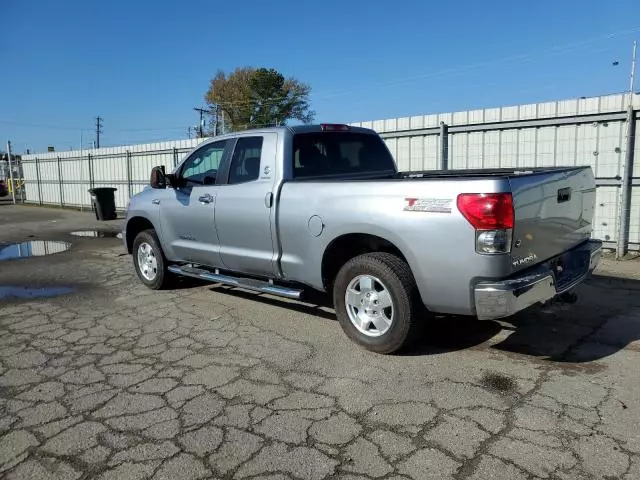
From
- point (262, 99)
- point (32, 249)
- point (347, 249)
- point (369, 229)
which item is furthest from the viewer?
point (262, 99)

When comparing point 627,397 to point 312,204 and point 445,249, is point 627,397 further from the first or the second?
point 312,204

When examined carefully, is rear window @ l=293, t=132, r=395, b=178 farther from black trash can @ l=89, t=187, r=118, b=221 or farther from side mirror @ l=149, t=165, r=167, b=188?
black trash can @ l=89, t=187, r=118, b=221

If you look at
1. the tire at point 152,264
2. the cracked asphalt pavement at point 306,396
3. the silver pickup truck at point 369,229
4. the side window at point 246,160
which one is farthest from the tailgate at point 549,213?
the tire at point 152,264

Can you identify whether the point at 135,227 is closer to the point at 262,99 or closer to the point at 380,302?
the point at 380,302

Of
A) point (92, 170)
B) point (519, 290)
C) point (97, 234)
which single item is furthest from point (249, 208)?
point (92, 170)

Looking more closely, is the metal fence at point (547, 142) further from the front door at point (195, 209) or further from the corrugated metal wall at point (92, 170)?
the corrugated metal wall at point (92, 170)

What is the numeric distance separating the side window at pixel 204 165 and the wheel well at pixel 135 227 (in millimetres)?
1104

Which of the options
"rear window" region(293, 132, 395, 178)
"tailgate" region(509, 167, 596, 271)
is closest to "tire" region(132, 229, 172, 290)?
"rear window" region(293, 132, 395, 178)

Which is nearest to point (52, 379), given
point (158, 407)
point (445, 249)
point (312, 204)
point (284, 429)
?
point (158, 407)

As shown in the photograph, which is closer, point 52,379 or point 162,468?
point 162,468

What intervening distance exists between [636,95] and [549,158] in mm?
1568

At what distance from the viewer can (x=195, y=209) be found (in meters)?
6.16

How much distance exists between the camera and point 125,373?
14.0ft

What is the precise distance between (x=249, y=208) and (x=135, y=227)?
9.19 feet
